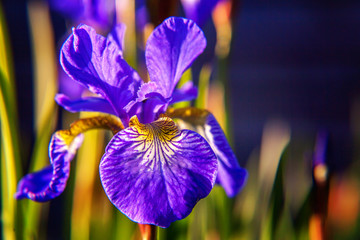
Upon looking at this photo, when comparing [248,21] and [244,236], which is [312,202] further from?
[248,21]

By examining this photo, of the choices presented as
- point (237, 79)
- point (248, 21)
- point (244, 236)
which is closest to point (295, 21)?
point (248, 21)

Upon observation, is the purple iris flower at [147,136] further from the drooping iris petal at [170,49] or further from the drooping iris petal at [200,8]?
the drooping iris petal at [200,8]

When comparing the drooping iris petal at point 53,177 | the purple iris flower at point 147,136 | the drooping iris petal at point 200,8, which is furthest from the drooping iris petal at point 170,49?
the drooping iris petal at point 200,8

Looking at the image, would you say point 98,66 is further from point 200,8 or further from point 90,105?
point 200,8

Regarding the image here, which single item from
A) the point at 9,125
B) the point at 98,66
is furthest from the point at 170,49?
the point at 9,125

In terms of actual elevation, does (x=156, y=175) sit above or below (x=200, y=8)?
below

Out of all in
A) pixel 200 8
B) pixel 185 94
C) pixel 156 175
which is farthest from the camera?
pixel 200 8

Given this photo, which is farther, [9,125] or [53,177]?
[9,125]
